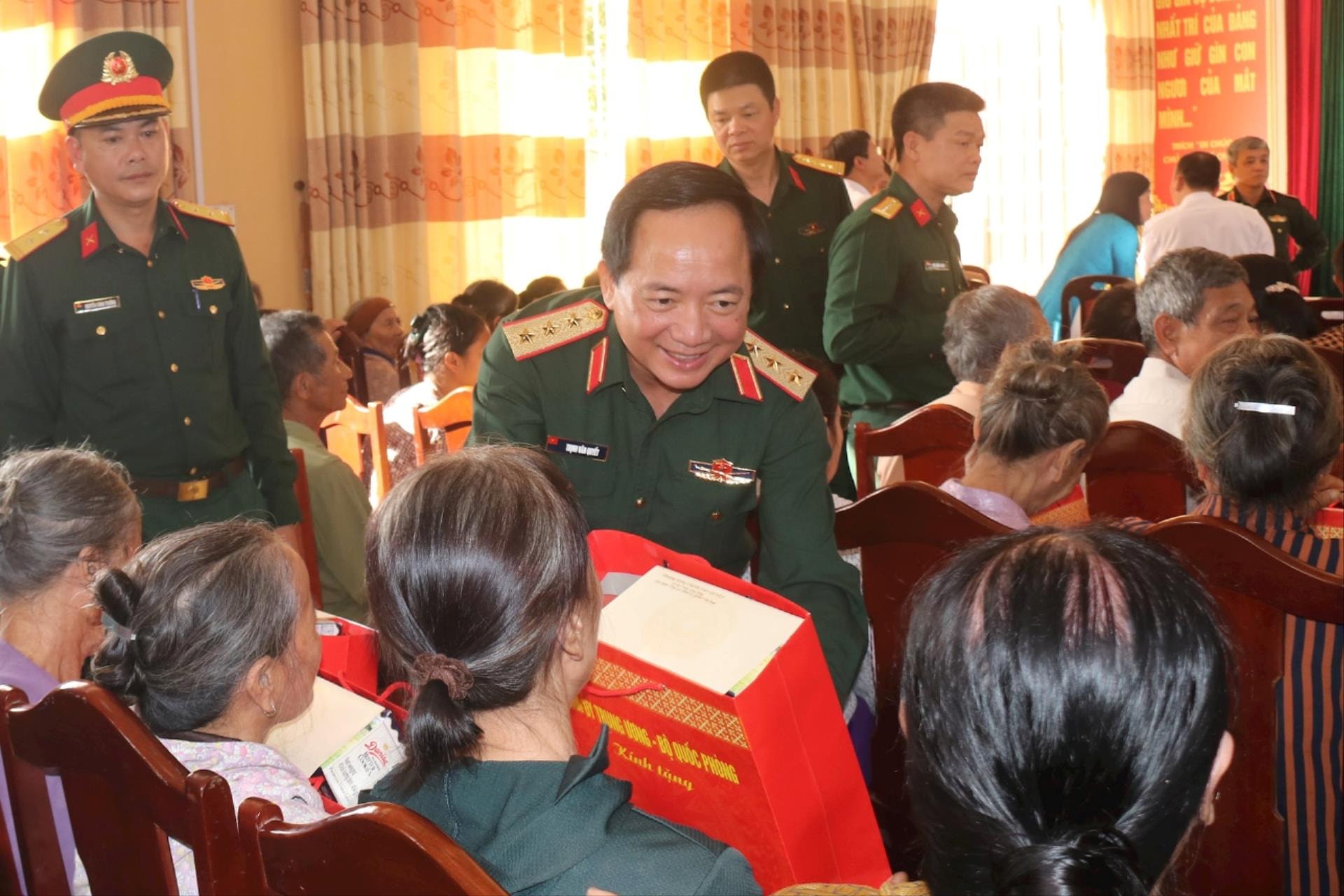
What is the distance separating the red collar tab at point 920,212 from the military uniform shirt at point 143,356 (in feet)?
6.37

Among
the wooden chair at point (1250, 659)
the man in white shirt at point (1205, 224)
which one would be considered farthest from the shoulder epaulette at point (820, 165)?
the wooden chair at point (1250, 659)

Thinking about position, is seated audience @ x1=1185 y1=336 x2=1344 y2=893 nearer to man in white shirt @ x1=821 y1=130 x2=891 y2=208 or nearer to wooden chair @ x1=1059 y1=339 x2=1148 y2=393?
wooden chair @ x1=1059 y1=339 x2=1148 y2=393

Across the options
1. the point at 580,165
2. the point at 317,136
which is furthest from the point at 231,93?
the point at 580,165

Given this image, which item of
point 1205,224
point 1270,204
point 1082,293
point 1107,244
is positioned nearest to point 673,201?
point 1082,293

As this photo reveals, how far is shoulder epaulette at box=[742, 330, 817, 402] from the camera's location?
2.03 m

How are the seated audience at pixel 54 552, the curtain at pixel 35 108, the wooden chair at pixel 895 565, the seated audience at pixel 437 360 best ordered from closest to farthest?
the seated audience at pixel 54 552, the wooden chair at pixel 895 565, the seated audience at pixel 437 360, the curtain at pixel 35 108

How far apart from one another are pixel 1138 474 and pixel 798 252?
5.86 feet

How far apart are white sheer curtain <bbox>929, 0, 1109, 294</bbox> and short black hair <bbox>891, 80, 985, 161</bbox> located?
5.54m

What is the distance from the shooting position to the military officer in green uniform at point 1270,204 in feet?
25.5

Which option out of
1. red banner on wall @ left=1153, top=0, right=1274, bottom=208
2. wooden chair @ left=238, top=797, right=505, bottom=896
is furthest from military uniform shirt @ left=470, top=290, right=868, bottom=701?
red banner on wall @ left=1153, top=0, right=1274, bottom=208

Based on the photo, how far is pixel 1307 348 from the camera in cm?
216

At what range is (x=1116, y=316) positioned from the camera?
4.15m

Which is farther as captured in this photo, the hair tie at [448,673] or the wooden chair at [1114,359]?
the wooden chair at [1114,359]

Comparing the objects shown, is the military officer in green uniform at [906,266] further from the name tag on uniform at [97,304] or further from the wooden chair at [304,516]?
the name tag on uniform at [97,304]
